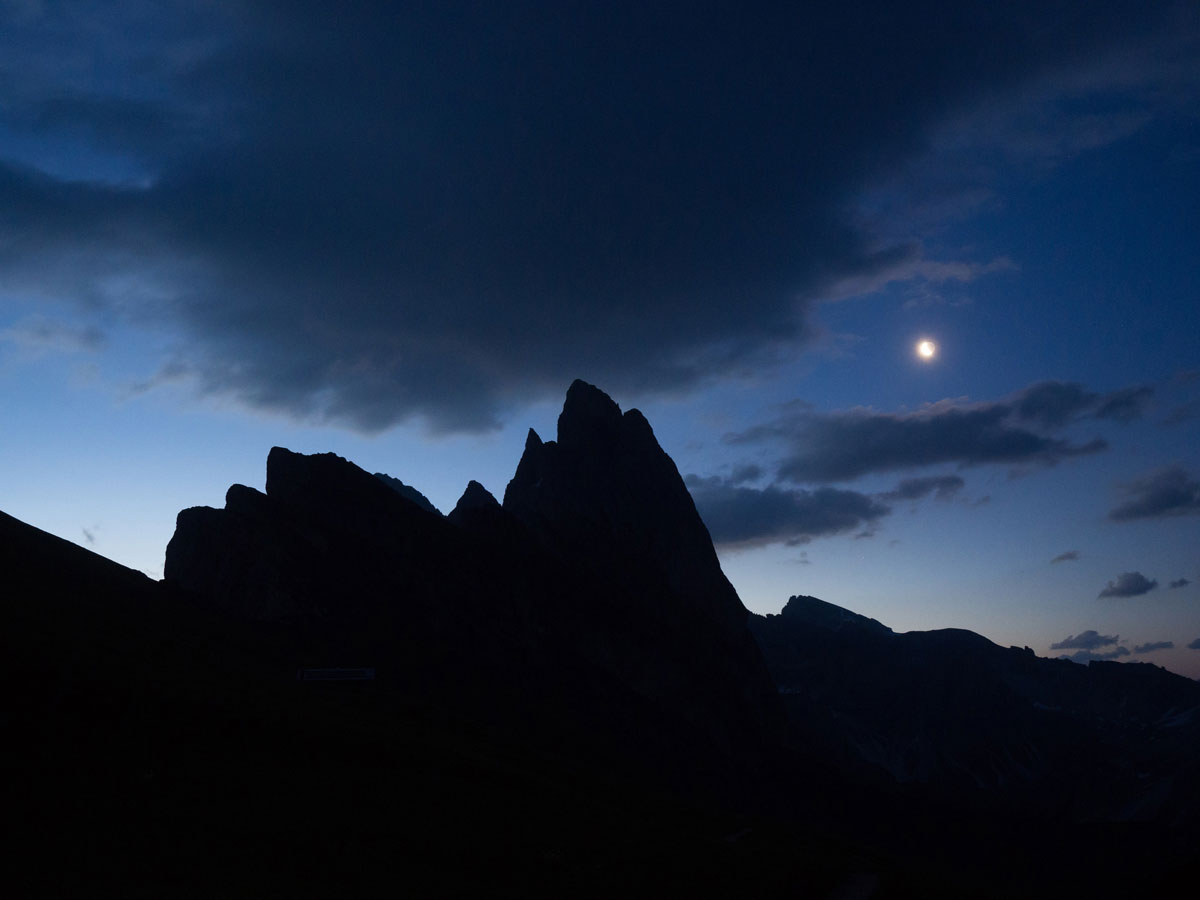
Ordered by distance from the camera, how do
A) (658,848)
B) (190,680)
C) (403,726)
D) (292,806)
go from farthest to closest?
1. (403,726)
2. (190,680)
3. (658,848)
4. (292,806)

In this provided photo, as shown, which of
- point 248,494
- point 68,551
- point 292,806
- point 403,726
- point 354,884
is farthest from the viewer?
point 248,494

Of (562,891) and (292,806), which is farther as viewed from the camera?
(292,806)

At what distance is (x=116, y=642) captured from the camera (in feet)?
221

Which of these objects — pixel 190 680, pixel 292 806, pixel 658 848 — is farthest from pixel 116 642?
pixel 658 848

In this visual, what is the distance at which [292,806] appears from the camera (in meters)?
40.1

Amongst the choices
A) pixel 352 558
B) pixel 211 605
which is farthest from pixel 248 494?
pixel 211 605

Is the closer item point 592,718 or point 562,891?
point 562,891

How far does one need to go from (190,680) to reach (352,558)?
13373cm

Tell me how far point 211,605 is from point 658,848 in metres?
131

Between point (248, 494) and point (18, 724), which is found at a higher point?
point (248, 494)

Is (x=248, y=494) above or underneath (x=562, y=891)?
above

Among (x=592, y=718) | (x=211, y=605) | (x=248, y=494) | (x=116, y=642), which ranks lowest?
(x=592, y=718)

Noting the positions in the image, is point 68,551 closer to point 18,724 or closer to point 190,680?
point 190,680

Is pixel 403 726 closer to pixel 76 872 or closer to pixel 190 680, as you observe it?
pixel 190 680
